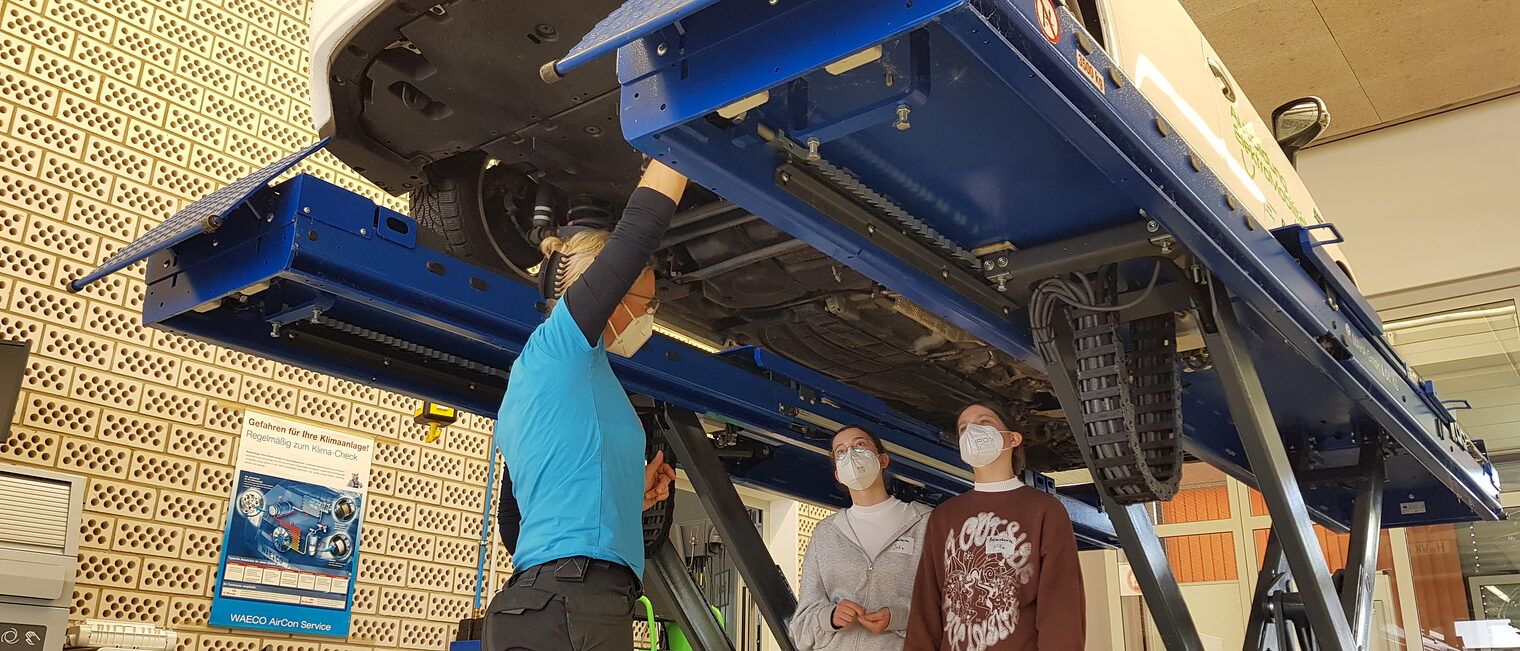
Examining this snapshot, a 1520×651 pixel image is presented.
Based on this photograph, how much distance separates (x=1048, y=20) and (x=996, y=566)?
1490 mm

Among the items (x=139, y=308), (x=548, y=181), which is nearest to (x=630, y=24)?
(x=548, y=181)

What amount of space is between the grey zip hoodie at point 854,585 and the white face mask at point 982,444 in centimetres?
30

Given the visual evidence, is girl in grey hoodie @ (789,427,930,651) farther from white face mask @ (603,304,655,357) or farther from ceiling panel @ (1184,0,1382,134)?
ceiling panel @ (1184,0,1382,134)

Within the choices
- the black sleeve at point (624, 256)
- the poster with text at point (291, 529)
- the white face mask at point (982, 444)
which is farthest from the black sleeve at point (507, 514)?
the poster with text at point (291, 529)

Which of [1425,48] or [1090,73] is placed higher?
[1425,48]

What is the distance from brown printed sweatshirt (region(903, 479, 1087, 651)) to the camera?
2600mm

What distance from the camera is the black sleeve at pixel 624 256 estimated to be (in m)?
2.04

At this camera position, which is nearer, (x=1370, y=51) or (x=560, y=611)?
(x=560, y=611)

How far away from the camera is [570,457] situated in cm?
215

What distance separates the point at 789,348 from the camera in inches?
147

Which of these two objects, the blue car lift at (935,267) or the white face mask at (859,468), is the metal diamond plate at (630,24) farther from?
the white face mask at (859,468)

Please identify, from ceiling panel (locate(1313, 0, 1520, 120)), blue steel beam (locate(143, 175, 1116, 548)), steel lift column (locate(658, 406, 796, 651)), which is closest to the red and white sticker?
blue steel beam (locate(143, 175, 1116, 548))

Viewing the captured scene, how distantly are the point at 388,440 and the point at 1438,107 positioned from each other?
22.9 feet

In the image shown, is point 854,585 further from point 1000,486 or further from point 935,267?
point 935,267
